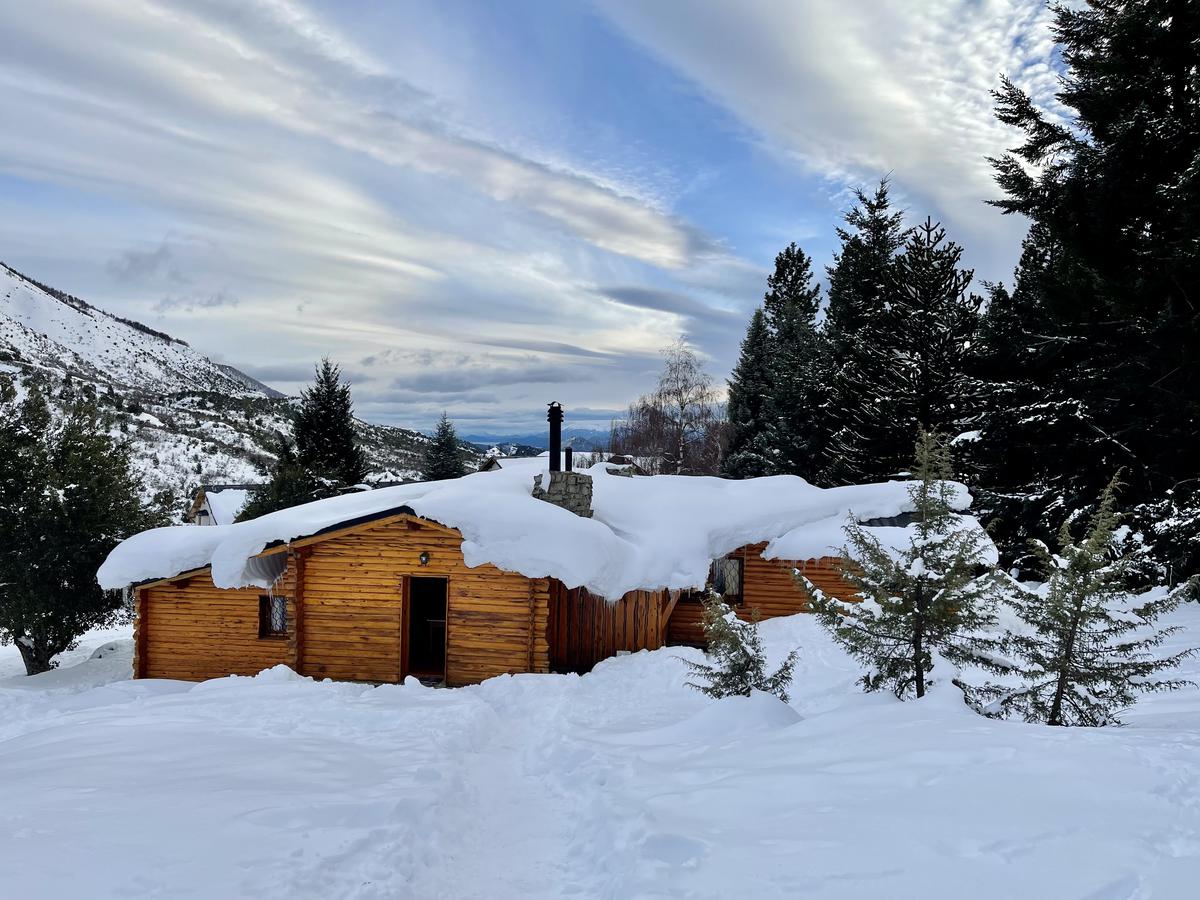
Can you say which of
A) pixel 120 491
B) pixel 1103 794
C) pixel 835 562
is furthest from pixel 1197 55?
pixel 120 491

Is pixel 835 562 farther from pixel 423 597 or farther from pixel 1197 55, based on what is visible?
pixel 1197 55

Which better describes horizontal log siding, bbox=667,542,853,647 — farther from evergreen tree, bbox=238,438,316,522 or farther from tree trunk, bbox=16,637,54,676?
tree trunk, bbox=16,637,54,676

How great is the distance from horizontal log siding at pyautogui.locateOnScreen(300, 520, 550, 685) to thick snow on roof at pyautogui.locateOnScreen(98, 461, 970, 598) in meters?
0.72

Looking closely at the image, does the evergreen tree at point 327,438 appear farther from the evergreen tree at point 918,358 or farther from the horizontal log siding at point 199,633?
the evergreen tree at point 918,358

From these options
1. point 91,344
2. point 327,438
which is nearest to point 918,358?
point 327,438

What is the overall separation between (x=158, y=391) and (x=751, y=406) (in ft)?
421

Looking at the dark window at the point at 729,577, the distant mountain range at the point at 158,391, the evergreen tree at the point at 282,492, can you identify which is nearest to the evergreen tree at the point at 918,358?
the dark window at the point at 729,577

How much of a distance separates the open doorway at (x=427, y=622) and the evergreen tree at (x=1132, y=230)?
613 inches

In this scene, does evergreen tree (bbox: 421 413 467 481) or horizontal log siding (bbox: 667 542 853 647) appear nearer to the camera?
horizontal log siding (bbox: 667 542 853 647)

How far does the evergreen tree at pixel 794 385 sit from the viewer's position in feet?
96.6

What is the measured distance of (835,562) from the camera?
15.6 meters

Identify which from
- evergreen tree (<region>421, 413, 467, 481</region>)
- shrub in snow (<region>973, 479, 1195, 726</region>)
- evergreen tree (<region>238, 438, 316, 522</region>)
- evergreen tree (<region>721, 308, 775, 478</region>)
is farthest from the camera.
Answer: evergreen tree (<region>421, 413, 467, 481</region>)

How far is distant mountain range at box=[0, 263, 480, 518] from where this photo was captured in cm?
6569

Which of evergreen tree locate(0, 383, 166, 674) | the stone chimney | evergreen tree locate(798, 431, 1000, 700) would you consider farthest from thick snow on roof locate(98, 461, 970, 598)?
evergreen tree locate(798, 431, 1000, 700)
